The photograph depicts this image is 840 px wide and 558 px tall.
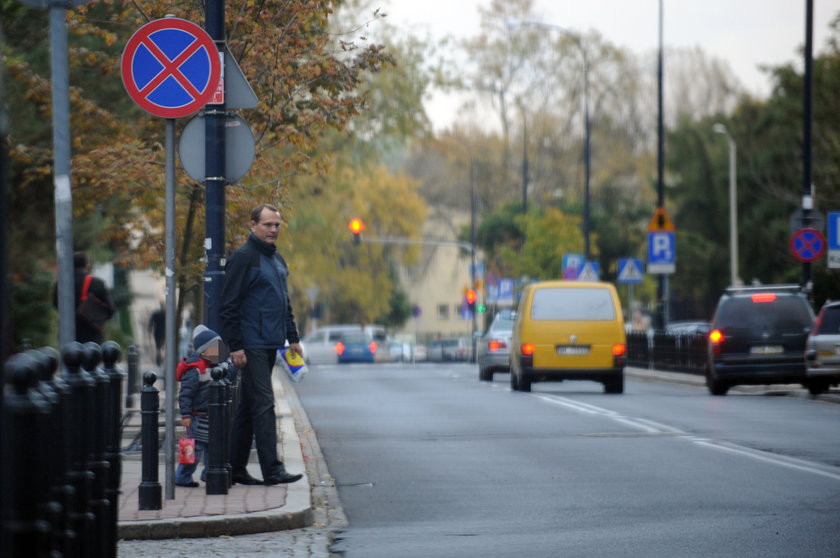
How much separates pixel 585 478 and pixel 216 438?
315 centimetres

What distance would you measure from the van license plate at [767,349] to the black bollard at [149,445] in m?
17.8

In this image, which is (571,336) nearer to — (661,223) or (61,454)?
(661,223)

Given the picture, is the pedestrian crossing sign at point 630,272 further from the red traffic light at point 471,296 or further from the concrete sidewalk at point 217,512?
the concrete sidewalk at point 217,512

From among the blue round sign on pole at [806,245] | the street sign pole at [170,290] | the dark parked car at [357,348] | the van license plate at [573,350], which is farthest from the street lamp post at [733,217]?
the street sign pole at [170,290]

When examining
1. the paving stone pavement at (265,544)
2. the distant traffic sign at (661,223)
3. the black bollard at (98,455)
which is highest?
the distant traffic sign at (661,223)

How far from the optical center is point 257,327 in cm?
1145

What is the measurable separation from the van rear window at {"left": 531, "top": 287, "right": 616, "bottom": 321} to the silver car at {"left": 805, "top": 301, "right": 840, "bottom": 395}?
13.5 ft

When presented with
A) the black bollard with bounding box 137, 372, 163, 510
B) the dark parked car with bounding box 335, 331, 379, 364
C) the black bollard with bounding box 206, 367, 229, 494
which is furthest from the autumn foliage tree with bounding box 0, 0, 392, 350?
the dark parked car with bounding box 335, 331, 379, 364

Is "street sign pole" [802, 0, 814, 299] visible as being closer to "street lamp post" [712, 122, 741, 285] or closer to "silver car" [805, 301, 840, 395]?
"silver car" [805, 301, 840, 395]

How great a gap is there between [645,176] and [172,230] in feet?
207

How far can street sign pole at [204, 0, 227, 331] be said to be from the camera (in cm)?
1248

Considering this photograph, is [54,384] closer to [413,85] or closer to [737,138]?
[413,85]

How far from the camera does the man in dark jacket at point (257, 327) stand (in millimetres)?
11375

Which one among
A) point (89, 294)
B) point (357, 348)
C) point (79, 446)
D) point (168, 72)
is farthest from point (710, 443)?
point (357, 348)
